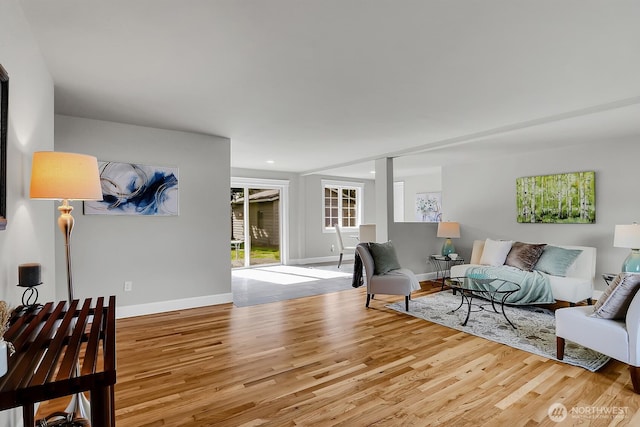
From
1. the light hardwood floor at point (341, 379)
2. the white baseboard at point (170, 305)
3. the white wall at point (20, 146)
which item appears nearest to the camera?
the white wall at point (20, 146)

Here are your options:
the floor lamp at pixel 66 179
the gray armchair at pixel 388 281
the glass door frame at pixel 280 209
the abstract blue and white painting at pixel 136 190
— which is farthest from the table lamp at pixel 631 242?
the glass door frame at pixel 280 209

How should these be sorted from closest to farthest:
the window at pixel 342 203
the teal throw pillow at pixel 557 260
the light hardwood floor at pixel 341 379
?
the light hardwood floor at pixel 341 379
the teal throw pillow at pixel 557 260
the window at pixel 342 203

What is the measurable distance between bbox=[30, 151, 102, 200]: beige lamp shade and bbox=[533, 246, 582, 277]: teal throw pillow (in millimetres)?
5220

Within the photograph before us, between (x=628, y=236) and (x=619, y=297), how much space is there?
198 cm

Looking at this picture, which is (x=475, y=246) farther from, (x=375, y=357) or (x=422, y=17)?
(x=422, y=17)

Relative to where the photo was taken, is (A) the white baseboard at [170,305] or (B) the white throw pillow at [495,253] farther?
(B) the white throw pillow at [495,253]

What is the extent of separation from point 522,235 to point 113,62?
6.09m

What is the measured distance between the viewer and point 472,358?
295 cm

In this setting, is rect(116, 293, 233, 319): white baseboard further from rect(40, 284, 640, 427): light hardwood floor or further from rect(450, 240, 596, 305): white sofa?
rect(450, 240, 596, 305): white sofa

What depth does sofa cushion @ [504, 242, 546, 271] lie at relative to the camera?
4828 millimetres

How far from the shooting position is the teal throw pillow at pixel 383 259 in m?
4.57

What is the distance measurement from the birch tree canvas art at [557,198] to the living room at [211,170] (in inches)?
4.1

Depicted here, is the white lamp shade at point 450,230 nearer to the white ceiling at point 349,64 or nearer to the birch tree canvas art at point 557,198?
the birch tree canvas art at point 557,198

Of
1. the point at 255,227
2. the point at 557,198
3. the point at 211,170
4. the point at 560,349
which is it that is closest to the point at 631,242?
the point at 557,198
